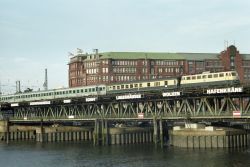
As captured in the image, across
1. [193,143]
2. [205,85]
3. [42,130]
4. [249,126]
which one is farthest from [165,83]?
[42,130]

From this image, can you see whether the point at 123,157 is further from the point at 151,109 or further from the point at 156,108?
the point at 156,108

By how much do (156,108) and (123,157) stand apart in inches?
940

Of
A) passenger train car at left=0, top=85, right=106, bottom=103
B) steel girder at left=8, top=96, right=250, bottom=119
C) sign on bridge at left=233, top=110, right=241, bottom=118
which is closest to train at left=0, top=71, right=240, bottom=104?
passenger train car at left=0, top=85, right=106, bottom=103

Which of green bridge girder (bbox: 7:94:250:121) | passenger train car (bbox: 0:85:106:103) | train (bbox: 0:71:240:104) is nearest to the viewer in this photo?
green bridge girder (bbox: 7:94:250:121)

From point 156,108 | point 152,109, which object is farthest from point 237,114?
point 152,109

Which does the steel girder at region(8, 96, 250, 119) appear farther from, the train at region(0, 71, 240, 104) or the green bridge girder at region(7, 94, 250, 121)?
the train at region(0, 71, 240, 104)

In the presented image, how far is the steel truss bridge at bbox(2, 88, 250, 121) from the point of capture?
305 feet

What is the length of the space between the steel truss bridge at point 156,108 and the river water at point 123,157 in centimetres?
739

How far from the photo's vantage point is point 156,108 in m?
112

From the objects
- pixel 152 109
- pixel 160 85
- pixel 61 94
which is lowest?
pixel 152 109

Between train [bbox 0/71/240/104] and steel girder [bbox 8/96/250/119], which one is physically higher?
train [bbox 0/71/240/104]

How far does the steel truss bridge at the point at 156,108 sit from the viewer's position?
92812 mm

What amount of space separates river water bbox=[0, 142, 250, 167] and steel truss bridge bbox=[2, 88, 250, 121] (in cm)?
739

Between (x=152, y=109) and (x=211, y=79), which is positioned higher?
(x=211, y=79)
